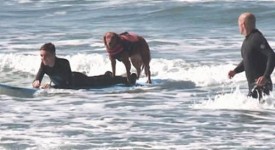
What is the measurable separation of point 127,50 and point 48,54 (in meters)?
1.75

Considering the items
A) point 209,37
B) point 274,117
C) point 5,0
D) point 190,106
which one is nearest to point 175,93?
point 190,106

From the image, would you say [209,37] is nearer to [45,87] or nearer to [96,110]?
[45,87]

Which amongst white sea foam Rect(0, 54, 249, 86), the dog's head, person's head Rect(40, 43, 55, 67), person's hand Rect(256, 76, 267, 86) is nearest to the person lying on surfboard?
person's head Rect(40, 43, 55, 67)

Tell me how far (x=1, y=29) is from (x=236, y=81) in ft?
37.4

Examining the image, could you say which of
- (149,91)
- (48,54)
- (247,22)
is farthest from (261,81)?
(48,54)

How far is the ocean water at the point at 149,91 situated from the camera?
9.97 meters

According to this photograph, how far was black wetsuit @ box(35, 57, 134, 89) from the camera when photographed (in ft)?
43.9

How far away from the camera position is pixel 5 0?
34.6 m

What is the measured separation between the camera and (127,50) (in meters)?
14.5

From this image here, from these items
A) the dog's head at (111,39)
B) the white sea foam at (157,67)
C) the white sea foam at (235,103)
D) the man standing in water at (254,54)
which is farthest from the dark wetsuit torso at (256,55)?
the white sea foam at (157,67)

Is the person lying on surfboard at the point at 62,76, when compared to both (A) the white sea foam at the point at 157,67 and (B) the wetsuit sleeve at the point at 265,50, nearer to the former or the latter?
(A) the white sea foam at the point at 157,67

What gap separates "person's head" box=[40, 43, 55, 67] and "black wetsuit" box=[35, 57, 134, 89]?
8 centimetres

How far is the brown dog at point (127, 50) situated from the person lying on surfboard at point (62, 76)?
25 cm

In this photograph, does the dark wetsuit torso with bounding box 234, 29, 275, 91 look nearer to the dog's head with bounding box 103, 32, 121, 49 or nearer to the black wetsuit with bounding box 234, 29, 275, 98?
the black wetsuit with bounding box 234, 29, 275, 98
